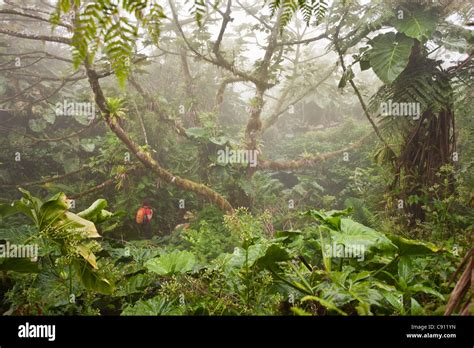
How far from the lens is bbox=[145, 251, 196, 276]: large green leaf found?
1741 mm

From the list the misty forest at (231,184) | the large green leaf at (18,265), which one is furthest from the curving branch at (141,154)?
the large green leaf at (18,265)

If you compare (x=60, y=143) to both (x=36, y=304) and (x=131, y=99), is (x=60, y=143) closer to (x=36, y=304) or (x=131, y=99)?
(x=131, y=99)

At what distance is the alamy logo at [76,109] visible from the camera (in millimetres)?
5746

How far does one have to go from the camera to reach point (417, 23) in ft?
11.4

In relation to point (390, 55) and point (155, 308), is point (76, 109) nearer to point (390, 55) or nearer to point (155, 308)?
point (155, 308)

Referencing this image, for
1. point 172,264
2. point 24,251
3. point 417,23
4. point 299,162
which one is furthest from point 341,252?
point 299,162

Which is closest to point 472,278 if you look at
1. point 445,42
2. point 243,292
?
point 243,292

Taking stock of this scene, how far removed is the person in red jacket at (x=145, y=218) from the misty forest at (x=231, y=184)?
0.03 metres

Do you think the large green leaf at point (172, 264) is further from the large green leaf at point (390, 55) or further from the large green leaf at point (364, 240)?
the large green leaf at point (390, 55)

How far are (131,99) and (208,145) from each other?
175 centimetres
